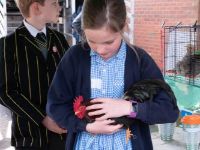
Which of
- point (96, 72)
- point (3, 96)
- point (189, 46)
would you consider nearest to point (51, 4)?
point (3, 96)

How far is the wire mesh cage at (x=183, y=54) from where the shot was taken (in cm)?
414

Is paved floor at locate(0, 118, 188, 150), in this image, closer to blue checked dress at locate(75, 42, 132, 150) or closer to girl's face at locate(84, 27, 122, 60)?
blue checked dress at locate(75, 42, 132, 150)

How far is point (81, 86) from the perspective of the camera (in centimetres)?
141

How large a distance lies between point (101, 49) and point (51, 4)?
73 cm

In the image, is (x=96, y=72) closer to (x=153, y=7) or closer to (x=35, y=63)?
(x=35, y=63)

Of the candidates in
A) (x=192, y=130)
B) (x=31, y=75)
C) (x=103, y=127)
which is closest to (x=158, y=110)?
(x=103, y=127)

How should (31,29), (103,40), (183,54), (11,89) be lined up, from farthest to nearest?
(183,54) → (31,29) → (11,89) → (103,40)

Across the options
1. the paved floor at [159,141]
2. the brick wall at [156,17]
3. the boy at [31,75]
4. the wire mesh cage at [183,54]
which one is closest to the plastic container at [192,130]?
the paved floor at [159,141]

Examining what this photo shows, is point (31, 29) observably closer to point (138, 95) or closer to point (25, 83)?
point (25, 83)

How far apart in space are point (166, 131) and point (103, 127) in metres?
2.67

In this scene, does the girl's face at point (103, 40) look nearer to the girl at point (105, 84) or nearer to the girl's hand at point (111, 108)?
the girl at point (105, 84)

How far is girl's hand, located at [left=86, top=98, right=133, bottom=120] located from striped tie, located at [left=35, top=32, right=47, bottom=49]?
646 mm

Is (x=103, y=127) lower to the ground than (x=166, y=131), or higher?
higher

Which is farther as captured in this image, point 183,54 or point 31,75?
point 183,54
